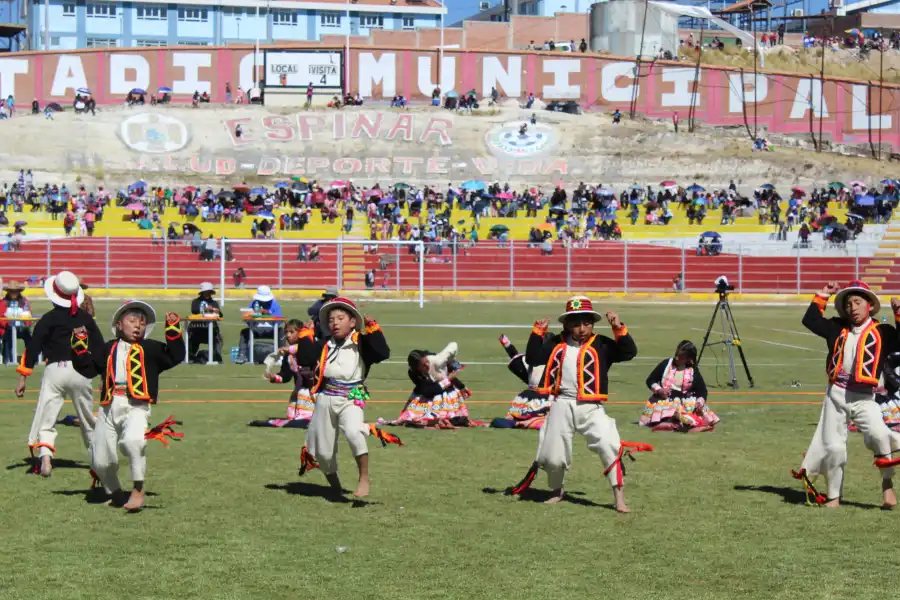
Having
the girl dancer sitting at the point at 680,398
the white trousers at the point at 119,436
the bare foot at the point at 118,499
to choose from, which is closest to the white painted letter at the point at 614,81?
the girl dancer sitting at the point at 680,398

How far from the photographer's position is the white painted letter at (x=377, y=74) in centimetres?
7919

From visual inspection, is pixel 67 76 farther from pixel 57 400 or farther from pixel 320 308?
pixel 320 308

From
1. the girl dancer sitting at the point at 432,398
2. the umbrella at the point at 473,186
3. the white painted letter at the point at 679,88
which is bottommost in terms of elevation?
the girl dancer sitting at the point at 432,398

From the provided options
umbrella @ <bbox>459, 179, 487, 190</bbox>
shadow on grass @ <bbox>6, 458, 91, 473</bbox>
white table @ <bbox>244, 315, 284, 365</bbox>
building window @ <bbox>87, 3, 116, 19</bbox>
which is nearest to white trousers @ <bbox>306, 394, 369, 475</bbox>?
shadow on grass @ <bbox>6, 458, 91, 473</bbox>

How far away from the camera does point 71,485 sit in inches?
455

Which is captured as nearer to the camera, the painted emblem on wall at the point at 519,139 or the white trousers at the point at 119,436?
the white trousers at the point at 119,436

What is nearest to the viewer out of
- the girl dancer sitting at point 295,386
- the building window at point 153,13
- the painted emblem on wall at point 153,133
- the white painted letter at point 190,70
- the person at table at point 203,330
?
the girl dancer sitting at point 295,386

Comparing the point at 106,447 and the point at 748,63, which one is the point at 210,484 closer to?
the point at 106,447

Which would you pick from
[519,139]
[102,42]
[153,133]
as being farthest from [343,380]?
[102,42]

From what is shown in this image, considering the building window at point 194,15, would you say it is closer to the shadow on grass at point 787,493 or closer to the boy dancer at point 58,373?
the boy dancer at point 58,373

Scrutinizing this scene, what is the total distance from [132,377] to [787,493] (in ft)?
18.1

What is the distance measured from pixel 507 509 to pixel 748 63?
294 feet

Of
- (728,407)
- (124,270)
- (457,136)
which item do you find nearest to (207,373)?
(728,407)

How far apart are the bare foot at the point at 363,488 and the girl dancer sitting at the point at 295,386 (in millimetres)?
4142
